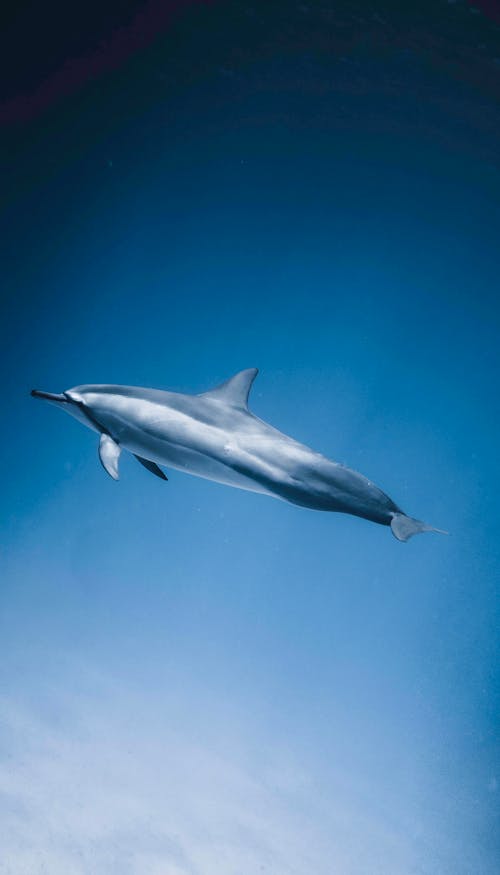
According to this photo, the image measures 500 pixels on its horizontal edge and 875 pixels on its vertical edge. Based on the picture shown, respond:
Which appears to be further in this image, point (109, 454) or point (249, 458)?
point (109, 454)

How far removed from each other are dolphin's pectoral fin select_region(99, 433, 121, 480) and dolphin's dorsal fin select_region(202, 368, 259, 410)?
3.73ft

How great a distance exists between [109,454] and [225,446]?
1406 millimetres

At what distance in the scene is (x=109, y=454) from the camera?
20.1 ft

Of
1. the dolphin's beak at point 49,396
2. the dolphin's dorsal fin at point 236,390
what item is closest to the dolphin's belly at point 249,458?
the dolphin's dorsal fin at point 236,390

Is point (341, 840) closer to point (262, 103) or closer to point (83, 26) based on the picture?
point (262, 103)

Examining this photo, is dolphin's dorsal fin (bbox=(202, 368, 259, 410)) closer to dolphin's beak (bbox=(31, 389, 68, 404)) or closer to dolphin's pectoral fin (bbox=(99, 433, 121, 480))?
dolphin's pectoral fin (bbox=(99, 433, 121, 480))

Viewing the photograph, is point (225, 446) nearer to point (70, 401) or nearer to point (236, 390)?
point (236, 390)

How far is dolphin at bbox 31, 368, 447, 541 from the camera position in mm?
4938

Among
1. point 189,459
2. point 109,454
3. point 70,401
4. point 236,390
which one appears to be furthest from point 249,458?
point 70,401

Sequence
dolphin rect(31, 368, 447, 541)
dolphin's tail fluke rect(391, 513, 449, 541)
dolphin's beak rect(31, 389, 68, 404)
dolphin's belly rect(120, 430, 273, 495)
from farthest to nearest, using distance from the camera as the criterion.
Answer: dolphin's beak rect(31, 389, 68, 404) < dolphin's belly rect(120, 430, 273, 495) < dolphin rect(31, 368, 447, 541) < dolphin's tail fluke rect(391, 513, 449, 541)

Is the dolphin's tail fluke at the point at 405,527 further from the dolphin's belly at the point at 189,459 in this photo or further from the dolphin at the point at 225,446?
the dolphin's belly at the point at 189,459

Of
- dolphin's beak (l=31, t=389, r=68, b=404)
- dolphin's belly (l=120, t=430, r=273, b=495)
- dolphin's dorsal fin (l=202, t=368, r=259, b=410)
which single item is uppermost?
dolphin's dorsal fin (l=202, t=368, r=259, b=410)

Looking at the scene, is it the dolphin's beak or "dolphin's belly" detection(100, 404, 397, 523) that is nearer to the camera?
"dolphin's belly" detection(100, 404, 397, 523)

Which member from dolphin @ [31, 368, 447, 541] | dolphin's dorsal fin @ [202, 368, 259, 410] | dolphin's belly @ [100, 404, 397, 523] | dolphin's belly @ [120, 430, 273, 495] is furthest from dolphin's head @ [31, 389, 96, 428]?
dolphin's dorsal fin @ [202, 368, 259, 410]
